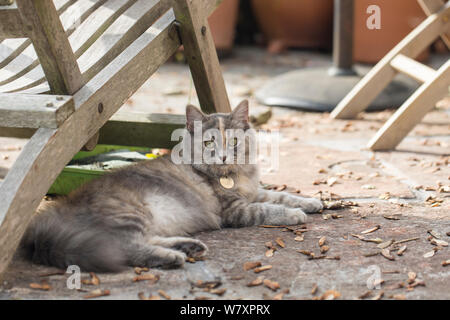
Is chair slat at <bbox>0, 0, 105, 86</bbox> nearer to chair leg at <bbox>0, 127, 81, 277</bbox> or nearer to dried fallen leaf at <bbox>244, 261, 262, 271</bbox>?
chair leg at <bbox>0, 127, 81, 277</bbox>

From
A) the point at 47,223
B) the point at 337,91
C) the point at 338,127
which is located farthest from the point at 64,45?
the point at 337,91

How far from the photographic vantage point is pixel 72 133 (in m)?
1.94

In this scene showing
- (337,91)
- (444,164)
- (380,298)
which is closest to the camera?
(380,298)

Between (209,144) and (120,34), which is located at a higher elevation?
(120,34)

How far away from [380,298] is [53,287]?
1020 mm

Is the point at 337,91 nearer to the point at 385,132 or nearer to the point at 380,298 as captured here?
the point at 385,132

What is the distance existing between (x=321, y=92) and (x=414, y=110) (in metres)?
1.26

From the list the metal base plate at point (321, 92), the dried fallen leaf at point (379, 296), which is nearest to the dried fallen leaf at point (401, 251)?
the dried fallen leaf at point (379, 296)

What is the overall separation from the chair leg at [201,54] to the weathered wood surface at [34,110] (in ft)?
2.52

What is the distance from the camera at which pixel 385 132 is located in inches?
134

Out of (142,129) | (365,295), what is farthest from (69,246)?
(142,129)

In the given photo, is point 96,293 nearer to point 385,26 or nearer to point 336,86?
point 336,86

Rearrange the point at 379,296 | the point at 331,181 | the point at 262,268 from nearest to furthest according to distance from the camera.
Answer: the point at 379,296 → the point at 262,268 → the point at 331,181

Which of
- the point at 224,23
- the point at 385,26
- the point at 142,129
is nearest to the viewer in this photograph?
the point at 142,129
